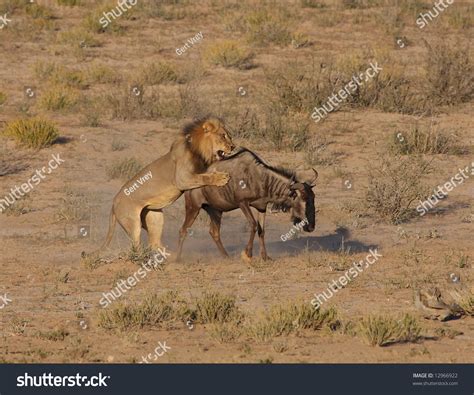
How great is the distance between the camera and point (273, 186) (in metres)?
14.5

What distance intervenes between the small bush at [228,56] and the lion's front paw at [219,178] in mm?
13744

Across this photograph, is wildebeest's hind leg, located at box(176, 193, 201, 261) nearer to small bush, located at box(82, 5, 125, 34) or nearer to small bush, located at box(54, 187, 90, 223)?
small bush, located at box(54, 187, 90, 223)

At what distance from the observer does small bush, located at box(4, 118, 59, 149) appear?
20.8 metres

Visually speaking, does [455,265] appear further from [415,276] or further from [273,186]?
[273,186]

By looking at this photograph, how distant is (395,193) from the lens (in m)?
17.3

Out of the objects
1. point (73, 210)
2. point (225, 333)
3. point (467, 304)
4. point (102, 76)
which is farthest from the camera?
point (102, 76)

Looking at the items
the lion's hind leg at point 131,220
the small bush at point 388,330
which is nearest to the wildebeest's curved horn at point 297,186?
the lion's hind leg at point 131,220

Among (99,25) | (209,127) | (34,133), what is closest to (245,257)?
(209,127)

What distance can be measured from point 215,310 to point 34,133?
10128 millimetres

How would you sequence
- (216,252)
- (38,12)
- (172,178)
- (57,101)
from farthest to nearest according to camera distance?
(38,12), (57,101), (216,252), (172,178)

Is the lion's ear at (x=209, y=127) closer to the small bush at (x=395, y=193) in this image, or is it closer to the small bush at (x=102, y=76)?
the small bush at (x=395, y=193)

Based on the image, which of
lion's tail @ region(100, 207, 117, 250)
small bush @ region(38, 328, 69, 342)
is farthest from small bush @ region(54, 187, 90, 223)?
small bush @ region(38, 328, 69, 342)

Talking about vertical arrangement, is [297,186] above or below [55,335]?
above

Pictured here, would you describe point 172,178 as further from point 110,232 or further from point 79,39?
point 79,39
